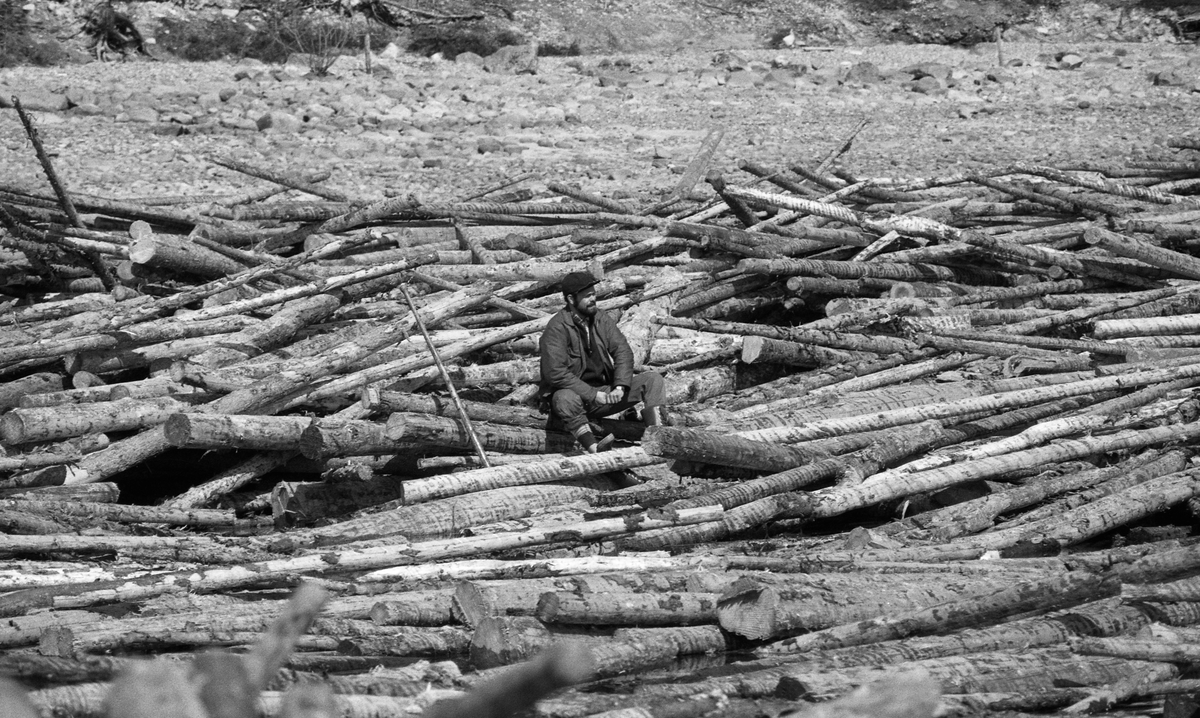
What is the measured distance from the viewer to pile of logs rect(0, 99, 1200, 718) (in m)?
4.08

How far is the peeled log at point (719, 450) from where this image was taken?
6.19 metres

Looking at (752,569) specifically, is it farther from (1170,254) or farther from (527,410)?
(1170,254)

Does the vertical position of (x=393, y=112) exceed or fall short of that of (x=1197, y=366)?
it falls short

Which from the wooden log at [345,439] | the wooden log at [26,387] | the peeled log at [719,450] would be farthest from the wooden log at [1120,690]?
the wooden log at [26,387]

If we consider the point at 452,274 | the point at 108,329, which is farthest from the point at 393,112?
the point at 108,329

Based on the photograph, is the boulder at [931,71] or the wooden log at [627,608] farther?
the boulder at [931,71]

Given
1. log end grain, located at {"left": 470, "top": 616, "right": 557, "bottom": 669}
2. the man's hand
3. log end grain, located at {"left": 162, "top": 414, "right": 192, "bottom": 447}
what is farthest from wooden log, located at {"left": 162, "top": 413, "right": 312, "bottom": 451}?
log end grain, located at {"left": 470, "top": 616, "right": 557, "bottom": 669}

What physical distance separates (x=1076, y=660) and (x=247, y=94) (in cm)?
1648

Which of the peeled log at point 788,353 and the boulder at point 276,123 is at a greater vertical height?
the peeled log at point 788,353

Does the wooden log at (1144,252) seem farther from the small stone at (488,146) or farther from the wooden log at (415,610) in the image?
the small stone at (488,146)

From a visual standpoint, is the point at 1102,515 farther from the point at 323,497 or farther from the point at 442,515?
the point at 323,497

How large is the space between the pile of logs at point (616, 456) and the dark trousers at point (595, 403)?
0.10m

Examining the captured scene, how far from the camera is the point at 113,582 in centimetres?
478

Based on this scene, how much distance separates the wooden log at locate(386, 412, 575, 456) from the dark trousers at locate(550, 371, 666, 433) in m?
0.11
